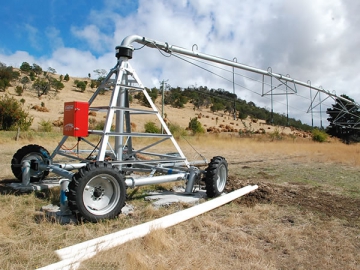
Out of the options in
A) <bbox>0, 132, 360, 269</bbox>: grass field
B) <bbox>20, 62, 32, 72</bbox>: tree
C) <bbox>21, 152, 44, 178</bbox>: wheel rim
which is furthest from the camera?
<bbox>20, 62, 32, 72</bbox>: tree

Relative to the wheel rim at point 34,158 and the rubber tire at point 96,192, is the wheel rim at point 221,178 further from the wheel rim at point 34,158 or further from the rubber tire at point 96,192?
the wheel rim at point 34,158

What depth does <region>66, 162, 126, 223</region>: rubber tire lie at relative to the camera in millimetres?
4648

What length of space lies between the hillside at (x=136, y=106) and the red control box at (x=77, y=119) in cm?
3253

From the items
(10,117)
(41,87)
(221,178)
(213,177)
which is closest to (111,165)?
(213,177)

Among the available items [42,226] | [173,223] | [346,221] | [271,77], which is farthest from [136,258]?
[271,77]

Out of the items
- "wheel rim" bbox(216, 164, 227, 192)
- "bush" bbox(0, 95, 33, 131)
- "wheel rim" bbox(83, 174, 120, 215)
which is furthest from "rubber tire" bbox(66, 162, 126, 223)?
"bush" bbox(0, 95, 33, 131)

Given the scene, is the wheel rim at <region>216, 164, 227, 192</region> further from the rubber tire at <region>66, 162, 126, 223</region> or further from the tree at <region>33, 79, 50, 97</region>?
the tree at <region>33, 79, 50, 97</region>

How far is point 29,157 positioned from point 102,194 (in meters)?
3.06

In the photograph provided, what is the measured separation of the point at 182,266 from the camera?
3.57 m

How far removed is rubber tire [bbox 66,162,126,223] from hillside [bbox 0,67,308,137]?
33.9 m

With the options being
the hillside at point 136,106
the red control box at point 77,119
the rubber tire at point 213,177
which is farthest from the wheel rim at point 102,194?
the hillside at point 136,106

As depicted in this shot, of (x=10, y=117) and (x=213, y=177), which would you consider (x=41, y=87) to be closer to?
(x=10, y=117)

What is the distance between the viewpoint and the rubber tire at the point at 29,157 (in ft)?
23.8

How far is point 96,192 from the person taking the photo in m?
5.07
